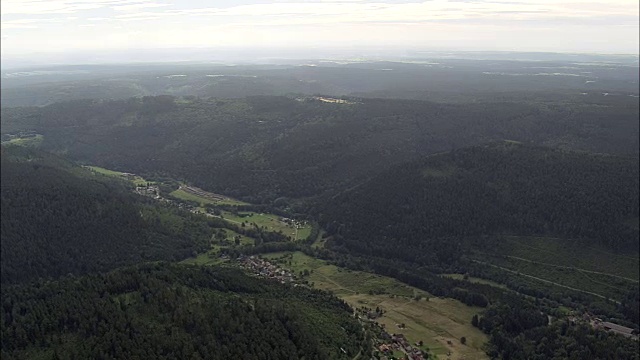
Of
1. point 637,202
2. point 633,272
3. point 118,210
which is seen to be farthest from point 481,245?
point 118,210

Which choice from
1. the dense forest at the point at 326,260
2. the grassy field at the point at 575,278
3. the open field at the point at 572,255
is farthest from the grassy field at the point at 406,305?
the open field at the point at 572,255

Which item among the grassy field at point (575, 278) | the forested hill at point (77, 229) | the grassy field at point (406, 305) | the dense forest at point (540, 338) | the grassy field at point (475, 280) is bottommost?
the grassy field at point (475, 280)

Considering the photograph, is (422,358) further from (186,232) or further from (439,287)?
(186,232)

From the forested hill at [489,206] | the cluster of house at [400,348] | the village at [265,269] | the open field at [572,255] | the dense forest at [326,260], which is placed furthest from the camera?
the forested hill at [489,206]

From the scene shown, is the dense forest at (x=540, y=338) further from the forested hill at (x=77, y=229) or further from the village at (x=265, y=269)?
the forested hill at (x=77, y=229)

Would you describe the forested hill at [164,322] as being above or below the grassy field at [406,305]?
above
